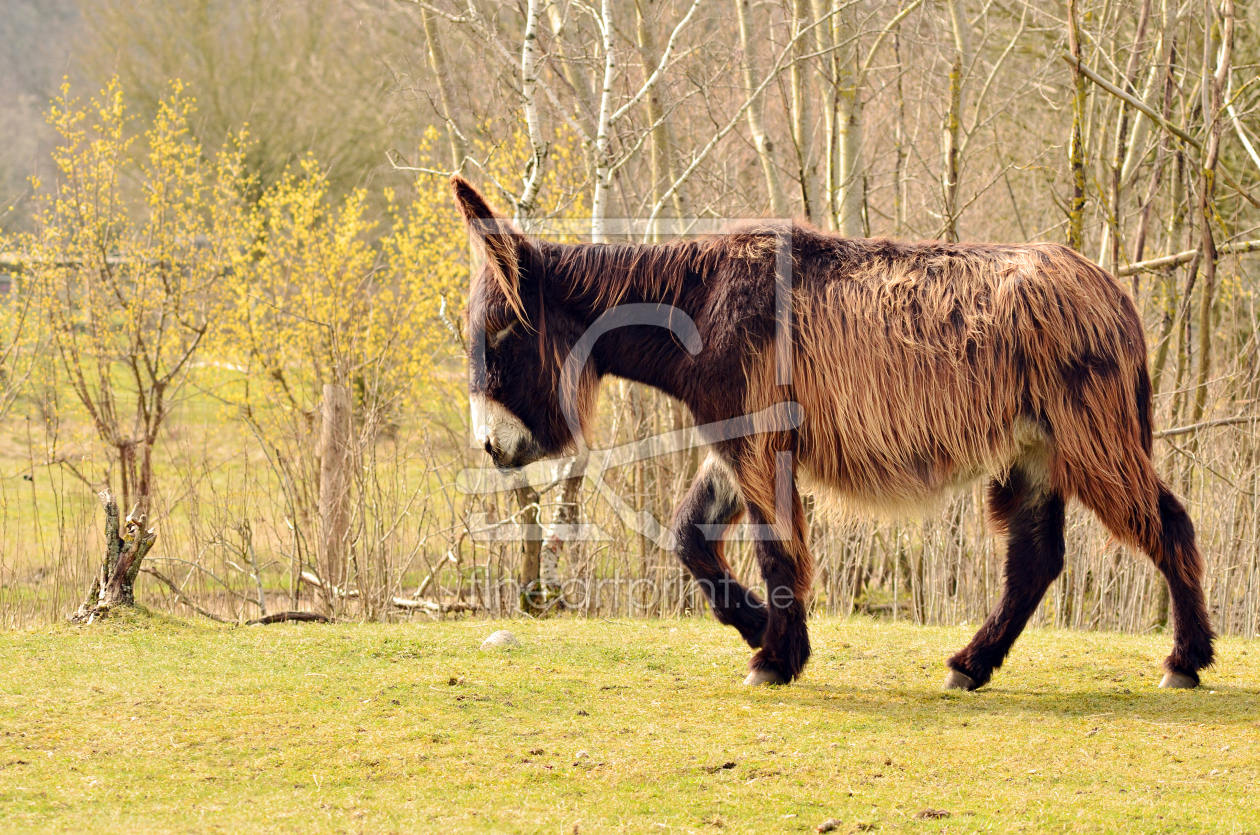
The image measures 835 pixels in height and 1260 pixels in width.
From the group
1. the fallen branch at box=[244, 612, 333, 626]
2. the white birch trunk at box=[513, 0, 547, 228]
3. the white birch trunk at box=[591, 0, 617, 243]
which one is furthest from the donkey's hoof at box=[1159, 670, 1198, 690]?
the fallen branch at box=[244, 612, 333, 626]

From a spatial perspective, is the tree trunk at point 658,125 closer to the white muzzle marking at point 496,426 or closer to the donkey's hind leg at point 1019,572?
the white muzzle marking at point 496,426

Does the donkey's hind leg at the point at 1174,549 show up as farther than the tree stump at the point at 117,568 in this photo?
No

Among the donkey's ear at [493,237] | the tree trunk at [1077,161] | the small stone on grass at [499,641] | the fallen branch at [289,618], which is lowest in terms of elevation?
the small stone on grass at [499,641]

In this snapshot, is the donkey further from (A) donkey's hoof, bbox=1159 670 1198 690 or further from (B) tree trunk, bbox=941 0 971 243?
(B) tree trunk, bbox=941 0 971 243

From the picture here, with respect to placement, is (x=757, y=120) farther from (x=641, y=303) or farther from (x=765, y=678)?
(x=765, y=678)

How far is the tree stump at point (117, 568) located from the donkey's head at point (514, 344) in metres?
1.84

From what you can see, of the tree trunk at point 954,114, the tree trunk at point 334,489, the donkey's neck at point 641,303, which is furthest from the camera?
the tree trunk at point 954,114

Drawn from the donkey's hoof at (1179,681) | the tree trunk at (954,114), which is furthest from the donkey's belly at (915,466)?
the tree trunk at (954,114)

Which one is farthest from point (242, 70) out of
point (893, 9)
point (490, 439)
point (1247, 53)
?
point (490, 439)

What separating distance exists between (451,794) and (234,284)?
39.2 ft

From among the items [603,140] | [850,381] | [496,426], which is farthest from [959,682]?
[603,140]

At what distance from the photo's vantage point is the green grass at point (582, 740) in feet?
8.82

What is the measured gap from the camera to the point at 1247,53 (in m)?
10.5

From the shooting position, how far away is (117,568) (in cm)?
484
